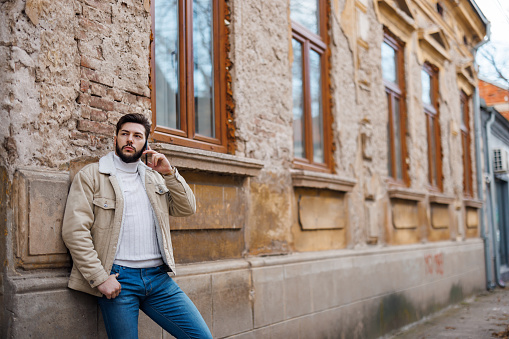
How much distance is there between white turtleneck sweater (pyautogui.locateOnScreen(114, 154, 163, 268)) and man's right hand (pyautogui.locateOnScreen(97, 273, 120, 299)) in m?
0.14

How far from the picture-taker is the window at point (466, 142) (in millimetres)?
12982

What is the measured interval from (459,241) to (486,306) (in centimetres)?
152

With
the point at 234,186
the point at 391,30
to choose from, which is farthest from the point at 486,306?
the point at 234,186

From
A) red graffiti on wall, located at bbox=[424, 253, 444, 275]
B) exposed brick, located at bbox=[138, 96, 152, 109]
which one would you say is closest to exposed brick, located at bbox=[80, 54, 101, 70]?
exposed brick, located at bbox=[138, 96, 152, 109]

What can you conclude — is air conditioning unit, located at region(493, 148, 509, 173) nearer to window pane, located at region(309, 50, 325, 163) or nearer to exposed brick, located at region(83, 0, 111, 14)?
window pane, located at region(309, 50, 325, 163)

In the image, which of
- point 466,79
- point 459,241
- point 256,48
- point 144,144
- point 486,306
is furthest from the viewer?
→ point 466,79

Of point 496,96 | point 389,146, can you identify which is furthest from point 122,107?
point 496,96

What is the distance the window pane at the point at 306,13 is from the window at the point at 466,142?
7.37 m

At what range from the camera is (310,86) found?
664cm

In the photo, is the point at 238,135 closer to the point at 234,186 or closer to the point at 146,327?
the point at 234,186

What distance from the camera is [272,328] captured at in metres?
5.15

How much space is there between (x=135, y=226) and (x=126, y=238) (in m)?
0.08

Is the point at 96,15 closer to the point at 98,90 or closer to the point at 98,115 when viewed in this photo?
the point at 98,90

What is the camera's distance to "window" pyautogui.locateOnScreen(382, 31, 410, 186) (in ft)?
29.1
